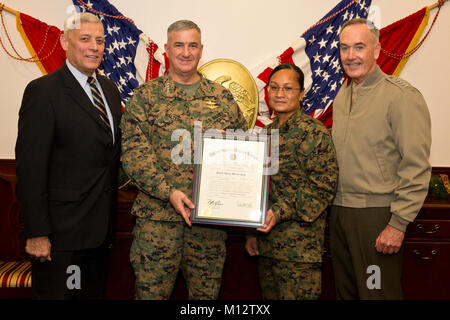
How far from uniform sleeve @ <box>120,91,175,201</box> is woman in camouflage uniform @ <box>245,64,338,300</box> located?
626mm

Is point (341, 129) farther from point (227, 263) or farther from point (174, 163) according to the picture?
point (227, 263)

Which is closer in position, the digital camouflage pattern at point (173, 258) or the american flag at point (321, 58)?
the digital camouflage pattern at point (173, 258)

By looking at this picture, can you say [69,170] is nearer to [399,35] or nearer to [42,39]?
[42,39]

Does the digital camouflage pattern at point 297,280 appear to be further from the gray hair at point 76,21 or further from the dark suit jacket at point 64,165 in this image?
the gray hair at point 76,21

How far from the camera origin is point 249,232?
2330mm

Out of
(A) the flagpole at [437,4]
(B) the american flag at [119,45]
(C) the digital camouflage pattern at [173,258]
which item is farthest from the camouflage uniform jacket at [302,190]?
(A) the flagpole at [437,4]

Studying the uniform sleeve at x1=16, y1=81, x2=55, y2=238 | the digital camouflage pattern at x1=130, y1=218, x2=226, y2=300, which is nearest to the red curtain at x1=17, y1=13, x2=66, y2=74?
the uniform sleeve at x1=16, y1=81, x2=55, y2=238

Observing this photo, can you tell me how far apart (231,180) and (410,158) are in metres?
0.97

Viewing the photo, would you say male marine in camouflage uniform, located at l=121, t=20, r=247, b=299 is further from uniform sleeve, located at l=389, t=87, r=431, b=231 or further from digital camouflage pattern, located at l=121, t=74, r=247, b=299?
uniform sleeve, located at l=389, t=87, r=431, b=231

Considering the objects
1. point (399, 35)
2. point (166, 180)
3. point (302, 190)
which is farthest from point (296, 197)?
point (399, 35)

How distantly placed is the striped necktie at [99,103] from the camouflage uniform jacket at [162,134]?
135 mm

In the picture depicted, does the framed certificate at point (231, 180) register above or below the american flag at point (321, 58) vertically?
below

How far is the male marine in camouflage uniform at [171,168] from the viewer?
6.43ft

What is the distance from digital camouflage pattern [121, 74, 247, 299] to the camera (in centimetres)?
196
